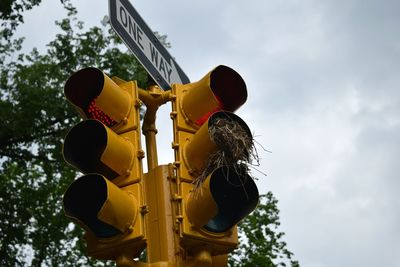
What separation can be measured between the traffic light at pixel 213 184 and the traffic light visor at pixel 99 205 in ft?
0.84

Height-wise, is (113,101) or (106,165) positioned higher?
(113,101)

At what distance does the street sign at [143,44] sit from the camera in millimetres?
4793

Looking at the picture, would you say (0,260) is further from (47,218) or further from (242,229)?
(242,229)

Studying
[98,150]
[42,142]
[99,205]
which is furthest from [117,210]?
[42,142]

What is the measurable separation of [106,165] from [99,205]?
28 cm

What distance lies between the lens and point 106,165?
419 centimetres

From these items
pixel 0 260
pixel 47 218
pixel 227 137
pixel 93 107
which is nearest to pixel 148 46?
pixel 93 107

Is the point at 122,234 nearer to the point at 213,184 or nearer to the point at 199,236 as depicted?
the point at 199,236

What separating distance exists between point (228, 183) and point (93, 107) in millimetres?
941

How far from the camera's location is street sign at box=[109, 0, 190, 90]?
15.7 ft

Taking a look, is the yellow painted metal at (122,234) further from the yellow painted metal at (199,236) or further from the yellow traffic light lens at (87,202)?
the yellow painted metal at (199,236)

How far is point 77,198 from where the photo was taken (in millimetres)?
4004

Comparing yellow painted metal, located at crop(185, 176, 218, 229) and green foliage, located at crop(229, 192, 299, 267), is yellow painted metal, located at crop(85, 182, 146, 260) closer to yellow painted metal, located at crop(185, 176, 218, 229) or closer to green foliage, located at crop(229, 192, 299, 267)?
yellow painted metal, located at crop(185, 176, 218, 229)

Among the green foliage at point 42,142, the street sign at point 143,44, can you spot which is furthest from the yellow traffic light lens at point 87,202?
the green foliage at point 42,142
